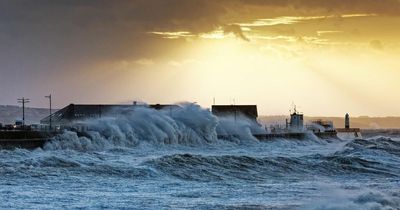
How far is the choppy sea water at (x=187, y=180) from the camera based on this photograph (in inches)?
1022

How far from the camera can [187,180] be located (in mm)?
36688

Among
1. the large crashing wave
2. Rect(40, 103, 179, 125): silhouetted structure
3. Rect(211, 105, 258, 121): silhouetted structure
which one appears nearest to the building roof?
Rect(211, 105, 258, 121): silhouetted structure

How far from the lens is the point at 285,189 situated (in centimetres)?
3127

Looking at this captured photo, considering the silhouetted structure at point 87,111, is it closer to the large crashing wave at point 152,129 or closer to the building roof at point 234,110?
the large crashing wave at point 152,129

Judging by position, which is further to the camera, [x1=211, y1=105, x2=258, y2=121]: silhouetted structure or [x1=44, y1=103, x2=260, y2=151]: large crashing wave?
[x1=211, y1=105, x2=258, y2=121]: silhouetted structure

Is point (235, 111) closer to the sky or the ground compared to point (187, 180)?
closer to the sky

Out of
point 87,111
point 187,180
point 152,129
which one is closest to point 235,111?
point 87,111

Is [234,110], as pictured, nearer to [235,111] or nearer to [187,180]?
[235,111]

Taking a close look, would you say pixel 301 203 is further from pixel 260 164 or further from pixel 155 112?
pixel 155 112

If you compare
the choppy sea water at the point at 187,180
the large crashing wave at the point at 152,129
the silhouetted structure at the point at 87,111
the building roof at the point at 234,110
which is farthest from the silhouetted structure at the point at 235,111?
the choppy sea water at the point at 187,180

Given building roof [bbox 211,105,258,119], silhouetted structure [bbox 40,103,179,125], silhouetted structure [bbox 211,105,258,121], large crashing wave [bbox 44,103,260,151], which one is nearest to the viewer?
large crashing wave [bbox 44,103,260,151]

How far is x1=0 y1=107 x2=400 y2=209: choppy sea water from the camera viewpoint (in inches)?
1022

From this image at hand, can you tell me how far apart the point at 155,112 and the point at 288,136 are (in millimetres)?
20888

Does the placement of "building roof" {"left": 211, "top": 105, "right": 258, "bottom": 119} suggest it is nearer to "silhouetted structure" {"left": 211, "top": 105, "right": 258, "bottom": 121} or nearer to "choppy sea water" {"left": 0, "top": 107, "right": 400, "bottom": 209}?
"silhouetted structure" {"left": 211, "top": 105, "right": 258, "bottom": 121}
